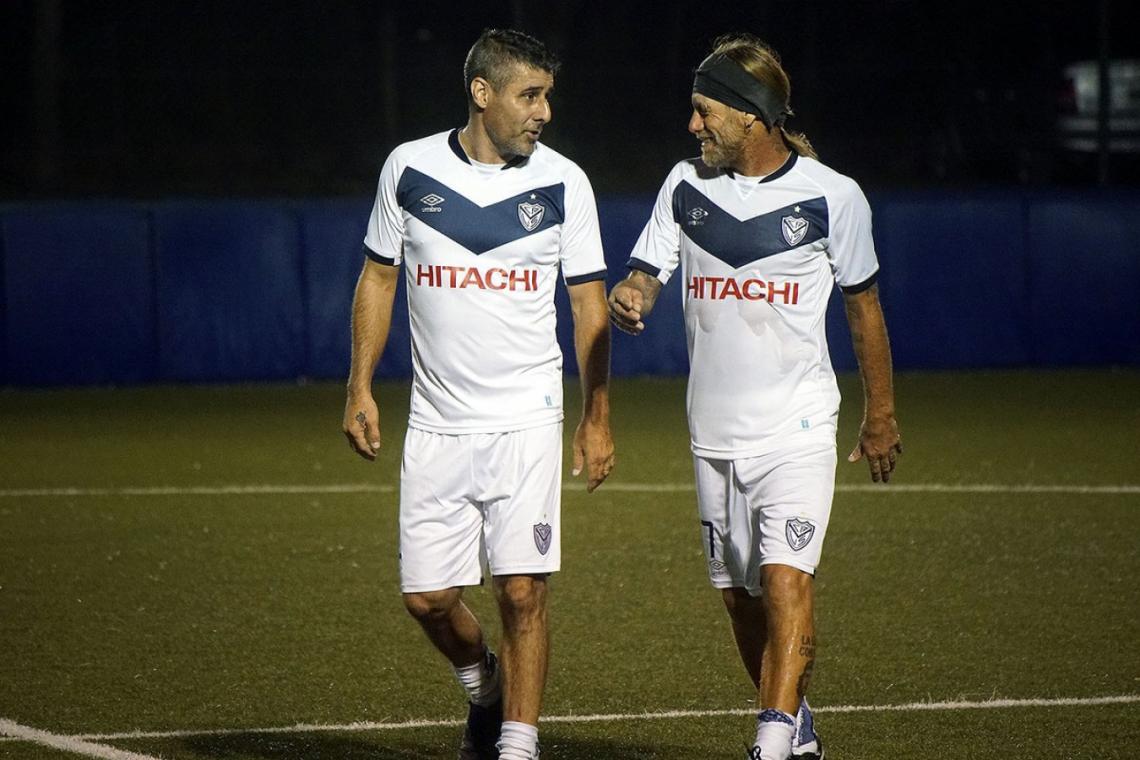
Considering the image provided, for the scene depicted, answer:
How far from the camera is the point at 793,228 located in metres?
5.45

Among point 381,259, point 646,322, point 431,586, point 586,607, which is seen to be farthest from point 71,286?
point 431,586

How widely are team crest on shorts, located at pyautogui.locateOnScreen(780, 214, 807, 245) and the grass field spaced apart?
5.19 ft

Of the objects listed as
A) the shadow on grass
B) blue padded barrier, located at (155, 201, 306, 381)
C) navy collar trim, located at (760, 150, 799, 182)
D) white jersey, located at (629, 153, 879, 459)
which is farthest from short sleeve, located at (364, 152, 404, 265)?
blue padded barrier, located at (155, 201, 306, 381)

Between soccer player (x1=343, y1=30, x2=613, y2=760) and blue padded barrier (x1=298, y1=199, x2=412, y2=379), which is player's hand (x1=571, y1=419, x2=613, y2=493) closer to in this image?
soccer player (x1=343, y1=30, x2=613, y2=760)

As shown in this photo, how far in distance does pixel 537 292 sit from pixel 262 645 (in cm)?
247

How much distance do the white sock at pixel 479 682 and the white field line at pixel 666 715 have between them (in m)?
0.51

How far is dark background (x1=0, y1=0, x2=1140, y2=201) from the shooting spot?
22.0 meters

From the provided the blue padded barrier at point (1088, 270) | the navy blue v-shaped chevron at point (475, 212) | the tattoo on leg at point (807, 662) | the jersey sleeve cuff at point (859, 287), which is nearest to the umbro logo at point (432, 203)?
the navy blue v-shaped chevron at point (475, 212)

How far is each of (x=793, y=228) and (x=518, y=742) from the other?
5.42ft

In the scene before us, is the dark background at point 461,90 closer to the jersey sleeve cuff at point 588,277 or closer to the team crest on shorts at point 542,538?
the jersey sleeve cuff at point 588,277

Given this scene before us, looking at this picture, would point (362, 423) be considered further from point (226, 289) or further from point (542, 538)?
point (226, 289)

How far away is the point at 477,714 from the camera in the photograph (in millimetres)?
5711

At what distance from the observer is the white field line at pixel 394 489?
35.1 ft

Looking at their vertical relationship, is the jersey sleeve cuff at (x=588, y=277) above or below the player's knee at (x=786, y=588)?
above
